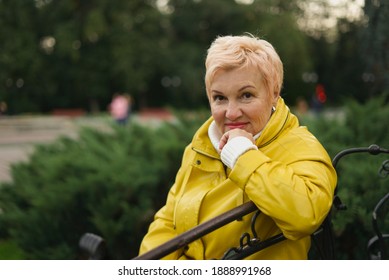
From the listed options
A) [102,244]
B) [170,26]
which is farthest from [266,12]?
[102,244]

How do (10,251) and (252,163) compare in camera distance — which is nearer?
(252,163)

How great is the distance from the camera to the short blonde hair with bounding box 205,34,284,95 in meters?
1.68

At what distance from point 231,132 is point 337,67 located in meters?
42.7

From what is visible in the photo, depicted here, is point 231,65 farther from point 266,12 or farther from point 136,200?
point 266,12

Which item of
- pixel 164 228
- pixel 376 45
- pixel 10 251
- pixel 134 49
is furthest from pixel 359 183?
pixel 134 49

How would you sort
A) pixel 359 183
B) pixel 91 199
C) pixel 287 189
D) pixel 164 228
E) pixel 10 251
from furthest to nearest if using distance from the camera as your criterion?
pixel 10 251, pixel 91 199, pixel 359 183, pixel 164 228, pixel 287 189

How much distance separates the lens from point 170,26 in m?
40.4

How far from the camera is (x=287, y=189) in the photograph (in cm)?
155

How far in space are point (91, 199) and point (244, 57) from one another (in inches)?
104

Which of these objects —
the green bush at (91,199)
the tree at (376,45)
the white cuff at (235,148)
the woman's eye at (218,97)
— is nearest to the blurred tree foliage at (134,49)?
the green bush at (91,199)

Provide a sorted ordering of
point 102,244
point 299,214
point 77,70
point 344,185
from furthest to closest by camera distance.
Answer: point 77,70
point 344,185
point 102,244
point 299,214

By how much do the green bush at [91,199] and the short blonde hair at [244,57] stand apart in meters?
2.34

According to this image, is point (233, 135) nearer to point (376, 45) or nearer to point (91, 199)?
point (376, 45)

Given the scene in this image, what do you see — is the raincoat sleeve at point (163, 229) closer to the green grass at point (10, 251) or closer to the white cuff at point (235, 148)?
the white cuff at point (235, 148)
